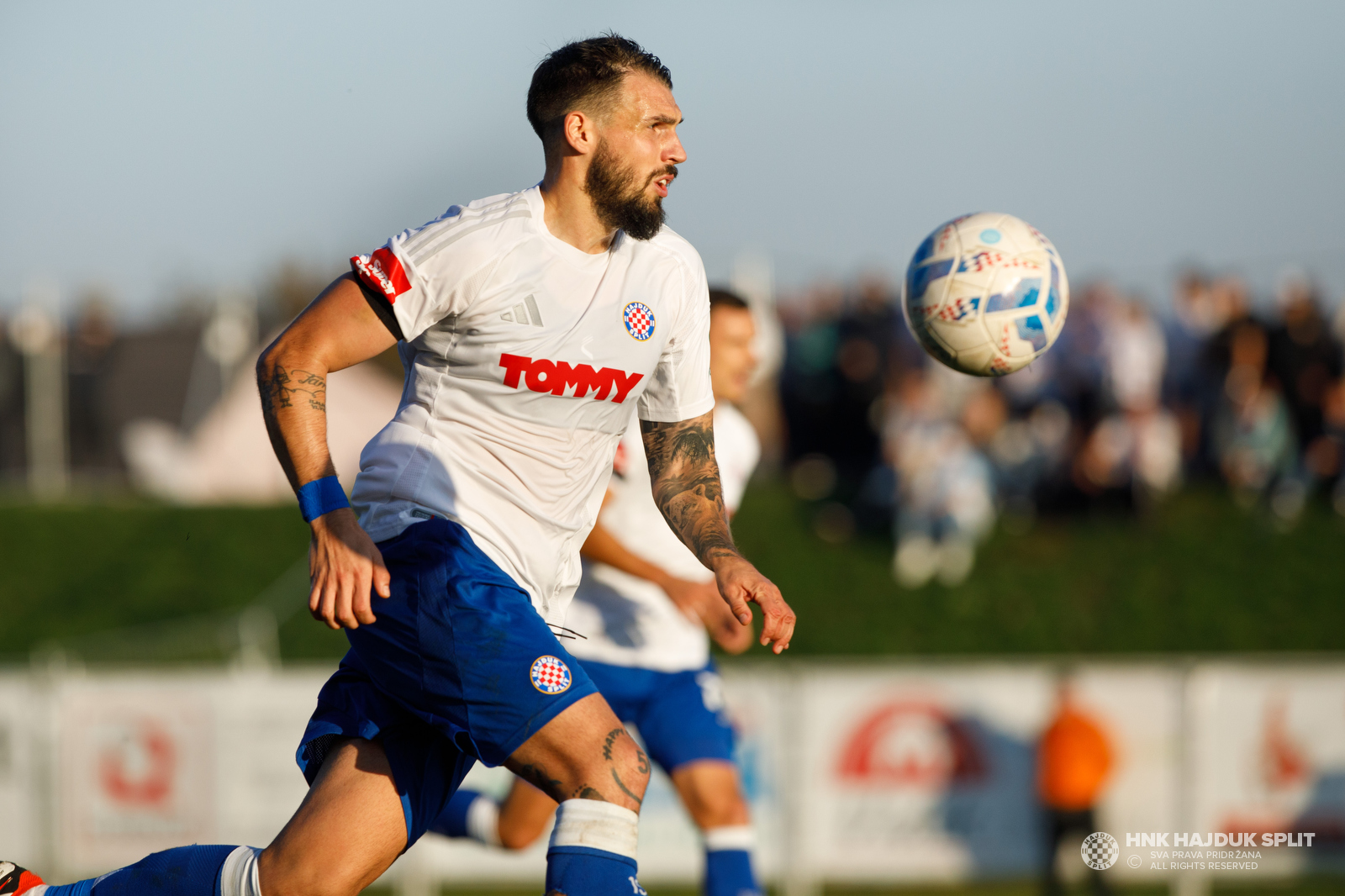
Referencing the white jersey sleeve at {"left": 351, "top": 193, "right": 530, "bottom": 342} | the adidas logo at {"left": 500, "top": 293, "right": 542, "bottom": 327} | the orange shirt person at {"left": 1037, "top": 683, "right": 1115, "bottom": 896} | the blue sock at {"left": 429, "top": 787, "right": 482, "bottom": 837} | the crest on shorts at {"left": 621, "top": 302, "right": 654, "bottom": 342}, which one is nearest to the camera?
the white jersey sleeve at {"left": 351, "top": 193, "right": 530, "bottom": 342}

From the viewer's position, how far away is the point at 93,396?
1897cm

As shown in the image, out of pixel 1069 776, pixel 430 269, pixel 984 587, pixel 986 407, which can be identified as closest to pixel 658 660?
pixel 430 269

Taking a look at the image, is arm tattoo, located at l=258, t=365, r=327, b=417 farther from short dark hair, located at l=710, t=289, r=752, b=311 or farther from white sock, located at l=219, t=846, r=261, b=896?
short dark hair, located at l=710, t=289, r=752, b=311

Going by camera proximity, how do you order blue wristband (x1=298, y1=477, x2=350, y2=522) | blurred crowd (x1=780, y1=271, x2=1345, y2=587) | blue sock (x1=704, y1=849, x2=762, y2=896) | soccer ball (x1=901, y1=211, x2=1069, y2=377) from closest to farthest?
1. blue wristband (x1=298, y1=477, x2=350, y2=522)
2. soccer ball (x1=901, y1=211, x2=1069, y2=377)
3. blue sock (x1=704, y1=849, x2=762, y2=896)
4. blurred crowd (x1=780, y1=271, x2=1345, y2=587)

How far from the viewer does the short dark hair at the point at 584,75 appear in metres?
4.11

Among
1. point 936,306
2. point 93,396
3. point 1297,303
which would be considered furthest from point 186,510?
point 936,306

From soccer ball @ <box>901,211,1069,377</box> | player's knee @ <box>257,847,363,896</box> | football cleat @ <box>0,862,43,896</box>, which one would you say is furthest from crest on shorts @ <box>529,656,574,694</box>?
soccer ball @ <box>901,211,1069,377</box>

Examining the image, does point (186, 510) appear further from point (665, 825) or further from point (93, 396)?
point (665, 825)

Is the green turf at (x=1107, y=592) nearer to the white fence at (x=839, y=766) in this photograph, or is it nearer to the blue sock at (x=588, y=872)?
the white fence at (x=839, y=766)

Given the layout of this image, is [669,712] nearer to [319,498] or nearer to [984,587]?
[319,498]

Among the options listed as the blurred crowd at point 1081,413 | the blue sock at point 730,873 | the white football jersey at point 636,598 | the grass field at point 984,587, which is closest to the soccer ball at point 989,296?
the white football jersey at point 636,598

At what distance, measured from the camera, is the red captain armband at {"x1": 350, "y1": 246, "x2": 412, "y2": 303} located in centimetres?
386

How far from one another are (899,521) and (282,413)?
1363 centimetres

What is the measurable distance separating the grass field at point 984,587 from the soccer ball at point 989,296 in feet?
35.2
